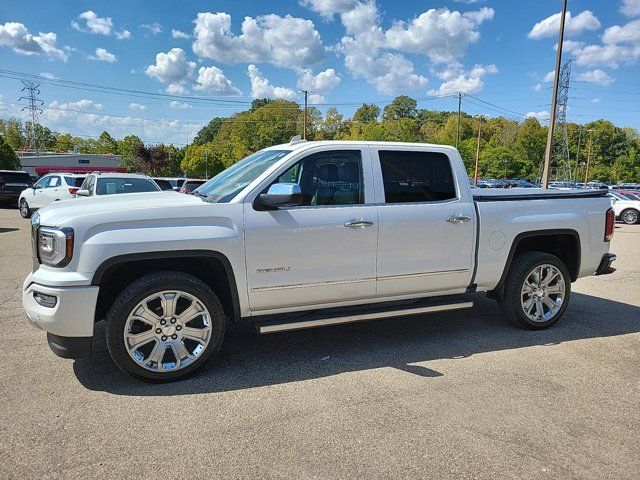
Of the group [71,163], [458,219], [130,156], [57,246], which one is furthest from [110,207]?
[71,163]

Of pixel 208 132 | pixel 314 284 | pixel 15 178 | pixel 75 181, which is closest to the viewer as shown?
pixel 314 284

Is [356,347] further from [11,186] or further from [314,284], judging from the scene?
[11,186]

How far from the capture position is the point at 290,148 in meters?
4.44

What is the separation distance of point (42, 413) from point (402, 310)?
2.99 m

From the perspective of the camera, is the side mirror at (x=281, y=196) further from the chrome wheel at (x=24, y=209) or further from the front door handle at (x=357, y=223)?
the chrome wheel at (x=24, y=209)

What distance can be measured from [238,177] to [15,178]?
2101cm

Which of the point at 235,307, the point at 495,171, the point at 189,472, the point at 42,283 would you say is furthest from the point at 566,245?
the point at 495,171

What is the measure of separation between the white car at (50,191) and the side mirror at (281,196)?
13.6m

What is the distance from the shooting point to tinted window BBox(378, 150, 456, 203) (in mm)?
4461

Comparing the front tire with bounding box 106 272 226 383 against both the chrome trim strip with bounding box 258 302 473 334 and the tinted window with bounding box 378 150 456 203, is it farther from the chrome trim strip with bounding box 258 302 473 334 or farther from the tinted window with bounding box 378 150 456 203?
the tinted window with bounding box 378 150 456 203

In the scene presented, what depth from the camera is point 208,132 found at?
148 meters

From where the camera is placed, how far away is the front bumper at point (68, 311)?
3426mm

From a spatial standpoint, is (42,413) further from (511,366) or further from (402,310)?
(511,366)

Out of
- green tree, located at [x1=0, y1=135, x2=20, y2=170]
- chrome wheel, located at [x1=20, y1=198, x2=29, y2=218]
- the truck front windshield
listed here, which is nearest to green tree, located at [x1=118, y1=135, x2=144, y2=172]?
green tree, located at [x1=0, y1=135, x2=20, y2=170]
